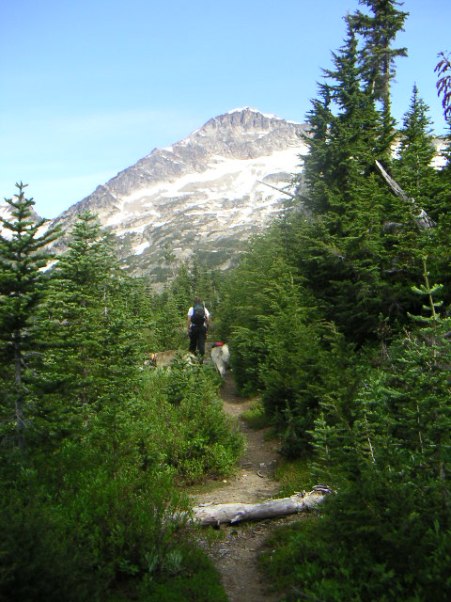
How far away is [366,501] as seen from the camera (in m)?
5.16

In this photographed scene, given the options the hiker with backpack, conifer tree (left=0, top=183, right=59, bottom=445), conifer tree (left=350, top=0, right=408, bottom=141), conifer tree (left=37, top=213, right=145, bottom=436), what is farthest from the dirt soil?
conifer tree (left=350, top=0, right=408, bottom=141)

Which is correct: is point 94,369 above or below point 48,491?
above

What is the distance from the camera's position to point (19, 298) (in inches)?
299

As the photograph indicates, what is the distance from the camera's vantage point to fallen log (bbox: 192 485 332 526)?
7.75m

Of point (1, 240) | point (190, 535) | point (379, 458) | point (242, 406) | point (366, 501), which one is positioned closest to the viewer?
point (366, 501)

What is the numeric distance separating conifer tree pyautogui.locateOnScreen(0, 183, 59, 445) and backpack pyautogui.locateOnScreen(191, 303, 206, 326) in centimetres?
1037

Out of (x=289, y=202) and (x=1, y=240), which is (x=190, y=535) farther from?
(x=289, y=202)

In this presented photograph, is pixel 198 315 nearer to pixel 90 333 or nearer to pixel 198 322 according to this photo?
pixel 198 322

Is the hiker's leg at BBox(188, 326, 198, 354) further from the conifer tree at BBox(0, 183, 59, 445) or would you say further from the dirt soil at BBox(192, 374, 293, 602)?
the conifer tree at BBox(0, 183, 59, 445)

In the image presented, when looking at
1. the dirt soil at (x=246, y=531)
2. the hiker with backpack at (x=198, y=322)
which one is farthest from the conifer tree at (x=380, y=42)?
the dirt soil at (x=246, y=531)

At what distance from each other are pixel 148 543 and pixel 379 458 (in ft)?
10.2

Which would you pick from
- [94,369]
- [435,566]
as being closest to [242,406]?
[94,369]

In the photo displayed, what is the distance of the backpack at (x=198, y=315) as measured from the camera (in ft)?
59.8

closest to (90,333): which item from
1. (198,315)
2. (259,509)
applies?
(259,509)
